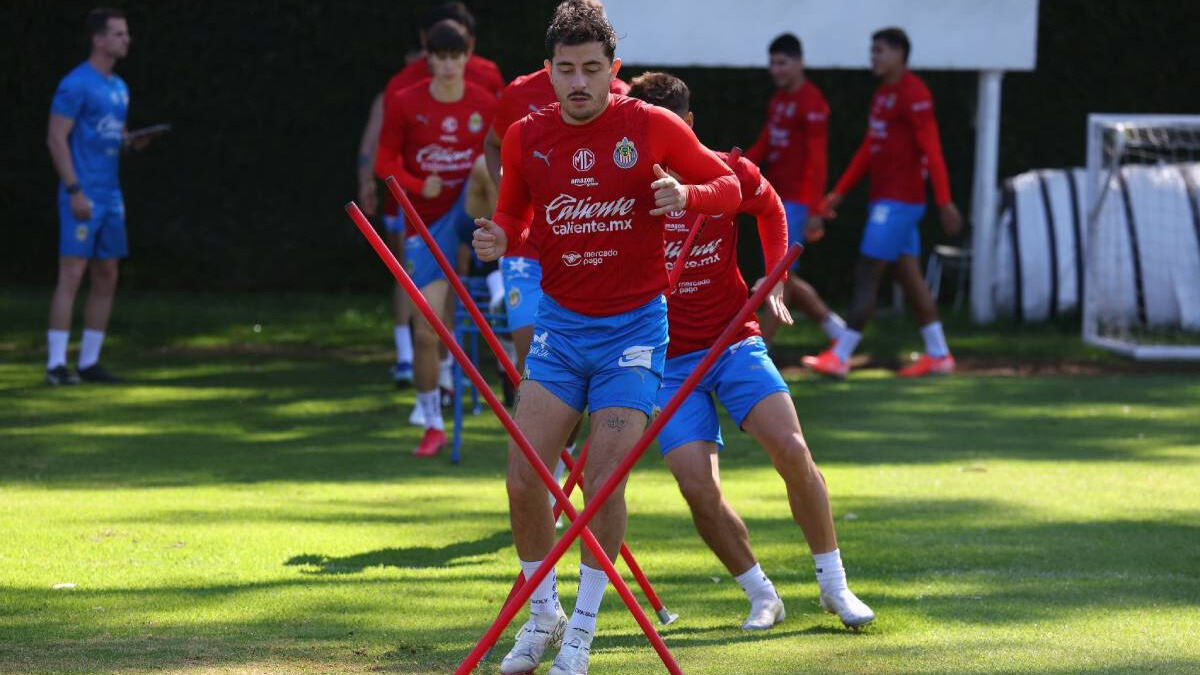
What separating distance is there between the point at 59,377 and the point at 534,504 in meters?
6.74

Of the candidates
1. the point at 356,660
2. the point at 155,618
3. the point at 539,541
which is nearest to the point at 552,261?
the point at 539,541

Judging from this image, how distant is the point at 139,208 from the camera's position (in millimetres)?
15211

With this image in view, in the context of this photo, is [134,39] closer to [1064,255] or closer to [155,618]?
[1064,255]

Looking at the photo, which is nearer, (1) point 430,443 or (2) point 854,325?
(1) point 430,443

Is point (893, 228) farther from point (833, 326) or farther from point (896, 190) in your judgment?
point (833, 326)

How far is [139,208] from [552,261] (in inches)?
435

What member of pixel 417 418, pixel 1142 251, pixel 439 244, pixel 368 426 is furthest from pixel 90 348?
pixel 1142 251

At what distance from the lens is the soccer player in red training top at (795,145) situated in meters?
11.4

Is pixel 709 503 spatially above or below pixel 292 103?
below

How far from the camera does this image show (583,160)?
4.80 m

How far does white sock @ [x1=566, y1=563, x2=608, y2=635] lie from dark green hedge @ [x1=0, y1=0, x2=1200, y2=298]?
34.1 ft

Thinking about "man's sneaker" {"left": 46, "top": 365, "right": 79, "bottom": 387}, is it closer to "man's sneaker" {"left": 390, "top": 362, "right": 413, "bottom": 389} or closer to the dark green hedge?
"man's sneaker" {"left": 390, "top": 362, "right": 413, "bottom": 389}

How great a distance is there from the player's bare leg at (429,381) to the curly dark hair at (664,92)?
10.6ft

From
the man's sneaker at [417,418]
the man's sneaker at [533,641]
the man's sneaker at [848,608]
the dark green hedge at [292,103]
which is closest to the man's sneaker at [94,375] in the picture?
the man's sneaker at [417,418]
